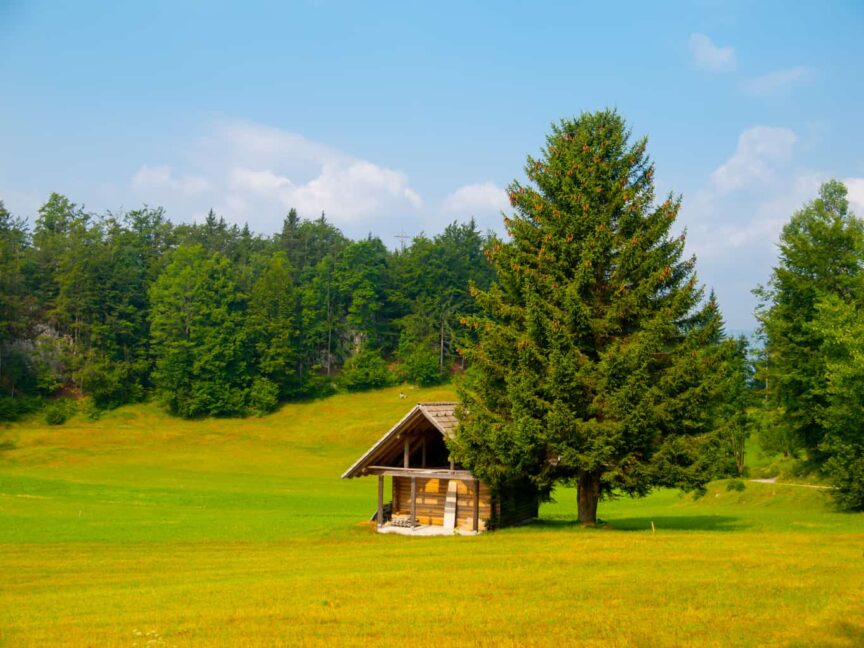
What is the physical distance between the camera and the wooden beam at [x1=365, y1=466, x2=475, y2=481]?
29.8 metres

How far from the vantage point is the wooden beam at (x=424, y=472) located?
29750 millimetres

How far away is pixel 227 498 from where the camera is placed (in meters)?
47.9

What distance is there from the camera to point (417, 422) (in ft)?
104

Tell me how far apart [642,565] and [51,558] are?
750 inches

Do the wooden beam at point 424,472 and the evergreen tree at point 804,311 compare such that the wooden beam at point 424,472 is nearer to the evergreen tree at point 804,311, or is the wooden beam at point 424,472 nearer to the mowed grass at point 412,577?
the mowed grass at point 412,577

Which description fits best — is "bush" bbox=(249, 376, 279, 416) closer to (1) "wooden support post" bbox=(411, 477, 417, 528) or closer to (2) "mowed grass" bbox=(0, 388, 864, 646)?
(2) "mowed grass" bbox=(0, 388, 864, 646)

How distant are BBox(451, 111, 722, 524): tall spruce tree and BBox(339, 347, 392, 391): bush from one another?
74352 millimetres

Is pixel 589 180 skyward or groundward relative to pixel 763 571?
skyward

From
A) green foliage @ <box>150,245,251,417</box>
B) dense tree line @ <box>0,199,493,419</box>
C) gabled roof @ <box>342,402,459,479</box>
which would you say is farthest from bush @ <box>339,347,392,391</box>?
gabled roof @ <box>342,402,459,479</box>

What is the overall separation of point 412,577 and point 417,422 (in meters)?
13.3

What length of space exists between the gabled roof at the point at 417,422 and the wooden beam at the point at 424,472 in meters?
0.49

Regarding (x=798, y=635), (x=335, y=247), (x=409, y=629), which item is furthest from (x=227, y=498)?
(x=335, y=247)

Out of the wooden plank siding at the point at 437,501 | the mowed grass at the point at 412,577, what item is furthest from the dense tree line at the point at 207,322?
the wooden plank siding at the point at 437,501

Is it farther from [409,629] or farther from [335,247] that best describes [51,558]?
[335,247]
